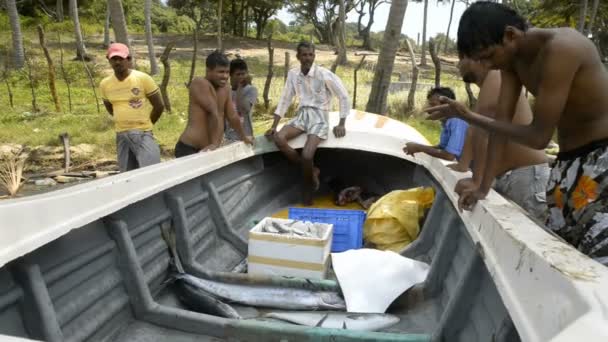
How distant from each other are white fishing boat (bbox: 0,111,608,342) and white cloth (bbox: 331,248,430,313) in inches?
3.8

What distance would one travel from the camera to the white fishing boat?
1301 millimetres

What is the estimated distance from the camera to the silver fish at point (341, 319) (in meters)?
2.45

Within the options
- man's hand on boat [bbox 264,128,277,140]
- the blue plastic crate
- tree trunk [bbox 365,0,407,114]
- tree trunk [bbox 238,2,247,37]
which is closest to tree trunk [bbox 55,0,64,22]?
tree trunk [bbox 238,2,247,37]

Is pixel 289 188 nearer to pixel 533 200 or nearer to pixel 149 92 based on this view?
pixel 149 92

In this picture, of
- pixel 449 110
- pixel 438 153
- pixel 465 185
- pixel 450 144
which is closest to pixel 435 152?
pixel 438 153

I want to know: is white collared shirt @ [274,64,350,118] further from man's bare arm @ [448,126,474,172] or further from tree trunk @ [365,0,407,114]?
tree trunk @ [365,0,407,114]

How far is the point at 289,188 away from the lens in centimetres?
523

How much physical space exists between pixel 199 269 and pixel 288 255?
0.56 m

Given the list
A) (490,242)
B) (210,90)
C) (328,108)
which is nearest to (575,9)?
(328,108)

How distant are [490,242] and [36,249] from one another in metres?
1.77

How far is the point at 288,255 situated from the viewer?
304 cm

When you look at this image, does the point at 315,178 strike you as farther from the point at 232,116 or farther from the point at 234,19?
the point at 234,19

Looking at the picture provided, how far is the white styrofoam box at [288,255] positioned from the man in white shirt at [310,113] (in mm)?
1787

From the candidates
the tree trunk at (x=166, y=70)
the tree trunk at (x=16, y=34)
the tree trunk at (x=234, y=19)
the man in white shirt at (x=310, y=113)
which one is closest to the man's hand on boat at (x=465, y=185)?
the man in white shirt at (x=310, y=113)
